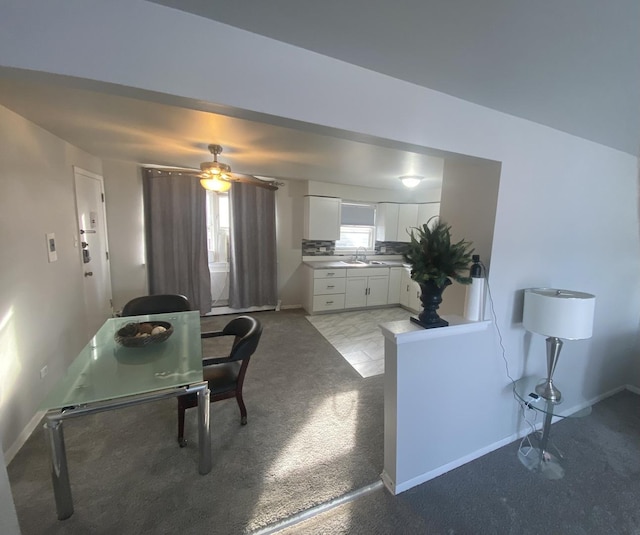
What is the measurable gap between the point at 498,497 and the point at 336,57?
246 cm

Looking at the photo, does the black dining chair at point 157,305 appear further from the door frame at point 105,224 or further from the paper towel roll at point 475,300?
the paper towel roll at point 475,300

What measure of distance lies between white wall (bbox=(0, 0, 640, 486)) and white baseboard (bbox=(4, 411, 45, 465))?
7.37 feet

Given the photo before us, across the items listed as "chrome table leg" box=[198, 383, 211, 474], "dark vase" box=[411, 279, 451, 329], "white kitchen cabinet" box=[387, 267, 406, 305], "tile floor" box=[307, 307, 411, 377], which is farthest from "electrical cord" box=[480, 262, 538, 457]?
"white kitchen cabinet" box=[387, 267, 406, 305]

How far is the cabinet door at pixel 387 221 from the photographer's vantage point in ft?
17.0

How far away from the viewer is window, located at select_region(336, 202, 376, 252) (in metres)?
5.19

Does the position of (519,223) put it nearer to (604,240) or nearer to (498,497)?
(604,240)

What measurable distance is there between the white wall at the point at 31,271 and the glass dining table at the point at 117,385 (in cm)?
51

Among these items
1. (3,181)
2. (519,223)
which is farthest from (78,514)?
(519,223)

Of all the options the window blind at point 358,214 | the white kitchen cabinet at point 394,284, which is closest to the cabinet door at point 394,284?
the white kitchen cabinet at point 394,284

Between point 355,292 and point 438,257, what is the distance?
3.26m

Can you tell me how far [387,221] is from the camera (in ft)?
17.1

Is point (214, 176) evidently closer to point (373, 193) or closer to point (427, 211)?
point (373, 193)

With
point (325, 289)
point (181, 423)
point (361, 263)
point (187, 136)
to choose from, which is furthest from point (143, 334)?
point (361, 263)

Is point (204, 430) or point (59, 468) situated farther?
point (204, 430)
